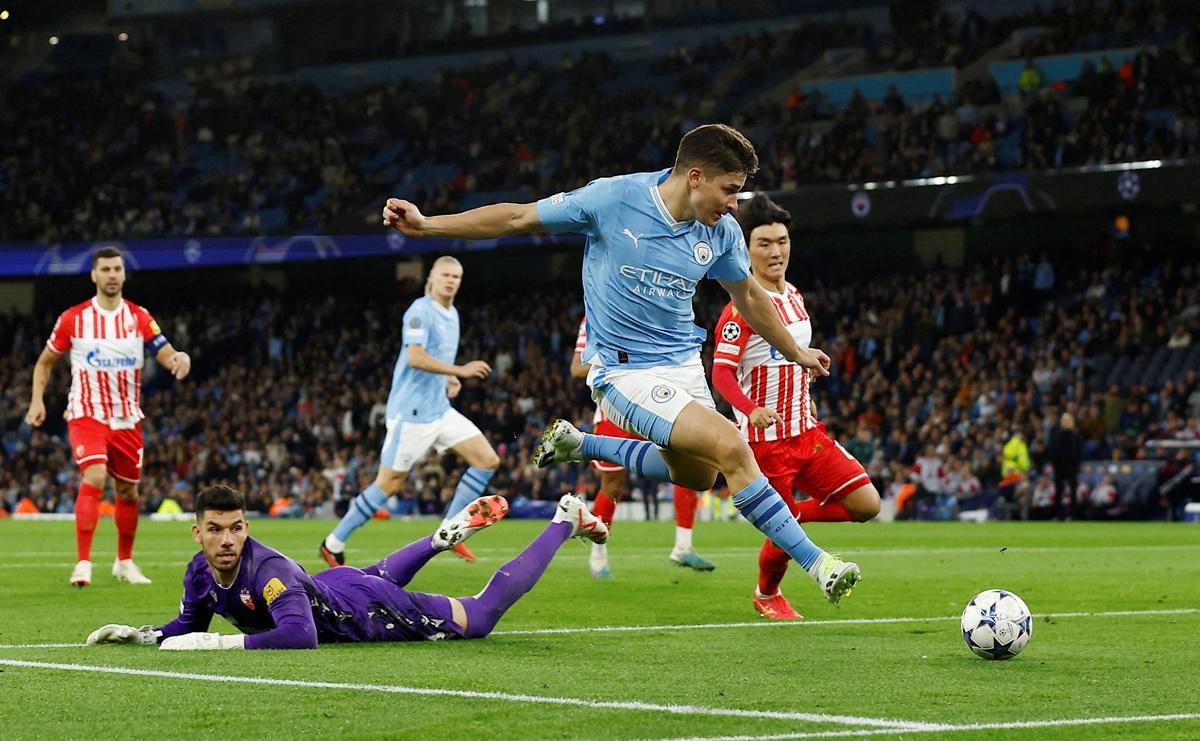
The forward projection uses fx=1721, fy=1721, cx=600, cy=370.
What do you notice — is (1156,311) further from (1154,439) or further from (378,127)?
(378,127)

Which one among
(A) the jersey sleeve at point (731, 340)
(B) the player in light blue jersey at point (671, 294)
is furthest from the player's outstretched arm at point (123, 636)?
(A) the jersey sleeve at point (731, 340)

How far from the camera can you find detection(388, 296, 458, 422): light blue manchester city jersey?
1416 cm

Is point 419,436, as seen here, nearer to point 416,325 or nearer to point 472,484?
point 472,484

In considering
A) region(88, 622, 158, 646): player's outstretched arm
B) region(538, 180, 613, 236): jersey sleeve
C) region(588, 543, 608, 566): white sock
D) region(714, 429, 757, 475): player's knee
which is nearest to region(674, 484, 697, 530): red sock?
region(588, 543, 608, 566): white sock

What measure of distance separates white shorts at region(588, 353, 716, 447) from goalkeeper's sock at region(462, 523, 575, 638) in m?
0.68

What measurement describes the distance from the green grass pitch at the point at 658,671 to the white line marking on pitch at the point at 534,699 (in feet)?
0.05

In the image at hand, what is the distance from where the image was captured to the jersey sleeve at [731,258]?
7.71 metres

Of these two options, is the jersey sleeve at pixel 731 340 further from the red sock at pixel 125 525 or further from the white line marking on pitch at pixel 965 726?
the red sock at pixel 125 525

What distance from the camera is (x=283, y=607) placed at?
6.84m

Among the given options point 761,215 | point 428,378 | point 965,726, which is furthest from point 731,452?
point 428,378

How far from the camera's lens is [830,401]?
31.5 meters

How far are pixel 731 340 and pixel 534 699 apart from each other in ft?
13.9

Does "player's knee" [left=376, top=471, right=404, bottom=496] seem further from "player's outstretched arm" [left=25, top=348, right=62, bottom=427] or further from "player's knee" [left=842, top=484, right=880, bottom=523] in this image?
"player's knee" [left=842, top=484, right=880, bottom=523]

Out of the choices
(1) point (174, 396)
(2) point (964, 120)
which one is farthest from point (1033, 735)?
(1) point (174, 396)
